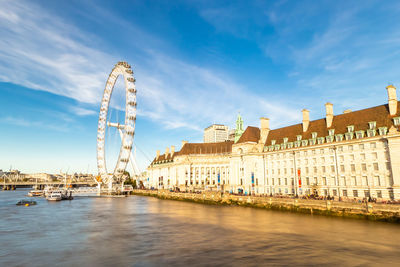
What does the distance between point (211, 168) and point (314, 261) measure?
9912 centimetres

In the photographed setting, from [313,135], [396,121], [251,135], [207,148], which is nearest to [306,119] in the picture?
[313,135]

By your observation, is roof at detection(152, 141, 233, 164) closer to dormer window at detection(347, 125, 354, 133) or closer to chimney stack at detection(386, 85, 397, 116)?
dormer window at detection(347, 125, 354, 133)

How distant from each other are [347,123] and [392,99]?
33.3 ft

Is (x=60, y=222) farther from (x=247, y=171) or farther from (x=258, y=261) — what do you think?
(x=247, y=171)

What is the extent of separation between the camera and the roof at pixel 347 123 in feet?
176

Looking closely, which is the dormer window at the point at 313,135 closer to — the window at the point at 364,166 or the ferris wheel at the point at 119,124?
the window at the point at 364,166

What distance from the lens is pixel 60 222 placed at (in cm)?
4653

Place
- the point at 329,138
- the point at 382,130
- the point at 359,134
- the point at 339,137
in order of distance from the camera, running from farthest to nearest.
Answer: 1. the point at 329,138
2. the point at 339,137
3. the point at 359,134
4. the point at 382,130

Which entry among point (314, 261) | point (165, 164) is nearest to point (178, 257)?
point (314, 261)

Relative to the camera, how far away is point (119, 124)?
120 meters

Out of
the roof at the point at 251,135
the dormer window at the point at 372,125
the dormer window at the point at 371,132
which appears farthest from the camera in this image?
the roof at the point at 251,135

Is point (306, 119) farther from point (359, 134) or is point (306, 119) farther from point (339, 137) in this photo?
point (359, 134)

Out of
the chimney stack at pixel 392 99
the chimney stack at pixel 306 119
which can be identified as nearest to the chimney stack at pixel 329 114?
the chimney stack at pixel 306 119

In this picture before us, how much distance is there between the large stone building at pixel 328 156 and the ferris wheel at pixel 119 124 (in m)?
41.5
